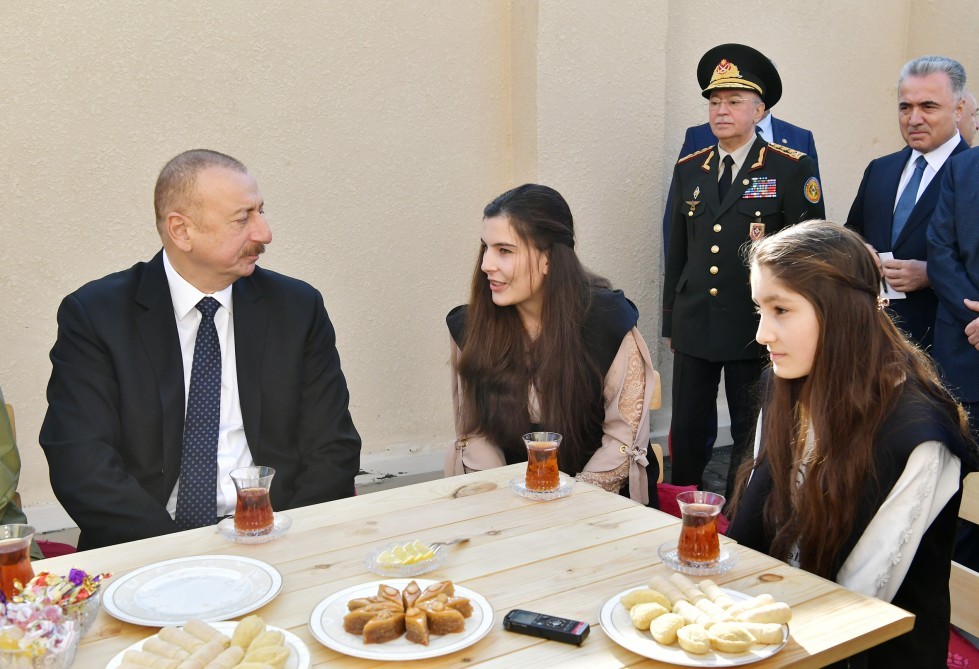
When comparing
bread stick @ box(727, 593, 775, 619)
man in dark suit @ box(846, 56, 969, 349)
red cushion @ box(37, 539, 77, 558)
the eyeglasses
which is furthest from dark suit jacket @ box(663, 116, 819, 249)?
bread stick @ box(727, 593, 775, 619)

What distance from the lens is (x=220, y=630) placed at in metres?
1.34

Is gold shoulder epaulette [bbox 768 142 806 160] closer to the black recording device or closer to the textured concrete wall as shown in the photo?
the textured concrete wall

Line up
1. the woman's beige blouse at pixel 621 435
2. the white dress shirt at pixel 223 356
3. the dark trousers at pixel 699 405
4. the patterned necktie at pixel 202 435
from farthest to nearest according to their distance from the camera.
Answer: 1. the dark trousers at pixel 699 405
2. the woman's beige blouse at pixel 621 435
3. the white dress shirt at pixel 223 356
4. the patterned necktie at pixel 202 435

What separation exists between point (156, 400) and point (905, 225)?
116 inches

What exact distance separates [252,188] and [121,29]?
1.50 m

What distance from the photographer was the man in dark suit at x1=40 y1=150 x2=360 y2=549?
88.2 inches

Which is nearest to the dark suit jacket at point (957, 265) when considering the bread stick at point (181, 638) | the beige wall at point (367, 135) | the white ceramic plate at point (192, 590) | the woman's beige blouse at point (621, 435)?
the woman's beige blouse at point (621, 435)

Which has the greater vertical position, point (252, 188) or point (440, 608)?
point (252, 188)

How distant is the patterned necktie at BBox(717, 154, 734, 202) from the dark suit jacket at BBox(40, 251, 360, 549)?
2023mm

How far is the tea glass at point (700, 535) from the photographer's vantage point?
159 centimetres

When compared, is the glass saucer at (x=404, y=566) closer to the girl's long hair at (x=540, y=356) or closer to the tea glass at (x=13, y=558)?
the tea glass at (x=13, y=558)

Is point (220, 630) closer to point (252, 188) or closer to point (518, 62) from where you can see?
point (252, 188)

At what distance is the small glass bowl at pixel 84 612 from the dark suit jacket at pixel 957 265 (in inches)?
112

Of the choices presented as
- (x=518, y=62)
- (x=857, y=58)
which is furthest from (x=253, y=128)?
(x=857, y=58)
